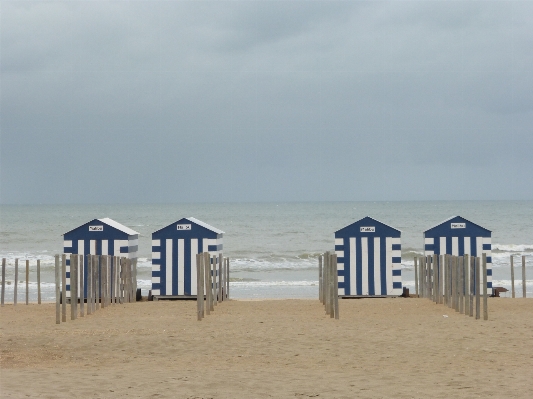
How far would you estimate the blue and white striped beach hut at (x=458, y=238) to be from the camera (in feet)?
67.9

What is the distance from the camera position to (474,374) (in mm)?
9617

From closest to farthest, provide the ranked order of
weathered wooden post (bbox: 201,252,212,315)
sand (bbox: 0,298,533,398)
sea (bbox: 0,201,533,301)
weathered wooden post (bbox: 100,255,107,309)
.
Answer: sand (bbox: 0,298,533,398), weathered wooden post (bbox: 201,252,212,315), weathered wooden post (bbox: 100,255,107,309), sea (bbox: 0,201,533,301)

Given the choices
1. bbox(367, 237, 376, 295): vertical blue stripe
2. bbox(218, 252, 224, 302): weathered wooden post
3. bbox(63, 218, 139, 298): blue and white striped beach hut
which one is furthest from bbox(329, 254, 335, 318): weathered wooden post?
bbox(63, 218, 139, 298): blue and white striped beach hut

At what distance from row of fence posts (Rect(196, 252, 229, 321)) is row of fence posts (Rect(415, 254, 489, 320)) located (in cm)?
486

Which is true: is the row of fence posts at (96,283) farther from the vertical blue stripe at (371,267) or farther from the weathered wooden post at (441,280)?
the weathered wooden post at (441,280)

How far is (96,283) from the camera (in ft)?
56.2

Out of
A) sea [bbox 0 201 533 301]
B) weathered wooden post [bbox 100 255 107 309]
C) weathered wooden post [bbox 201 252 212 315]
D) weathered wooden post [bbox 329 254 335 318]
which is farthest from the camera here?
sea [bbox 0 201 533 301]

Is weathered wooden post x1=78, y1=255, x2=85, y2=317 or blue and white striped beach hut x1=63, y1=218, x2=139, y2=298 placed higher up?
blue and white striped beach hut x1=63, y1=218, x2=139, y2=298

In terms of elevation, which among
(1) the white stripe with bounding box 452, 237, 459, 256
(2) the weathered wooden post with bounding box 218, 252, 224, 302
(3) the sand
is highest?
(1) the white stripe with bounding box 452, 237, 459, 256

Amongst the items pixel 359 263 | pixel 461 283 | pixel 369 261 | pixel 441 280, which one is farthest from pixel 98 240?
pixel 461 283

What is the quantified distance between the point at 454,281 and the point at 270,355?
6.86 m

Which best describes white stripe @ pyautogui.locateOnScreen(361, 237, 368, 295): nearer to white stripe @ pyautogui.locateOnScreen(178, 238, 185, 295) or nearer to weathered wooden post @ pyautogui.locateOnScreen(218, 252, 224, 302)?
weathered wooden post @ pyautogui.locateOnScreen(218, 252, 224, 302)

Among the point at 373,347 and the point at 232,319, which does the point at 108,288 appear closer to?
the point at 232,319

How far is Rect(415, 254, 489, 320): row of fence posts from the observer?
15.2 metres
